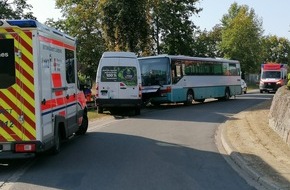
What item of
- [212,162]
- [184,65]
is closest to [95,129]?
[212,162]

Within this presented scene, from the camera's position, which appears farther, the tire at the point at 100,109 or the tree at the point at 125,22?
the tree at the point at 125,22

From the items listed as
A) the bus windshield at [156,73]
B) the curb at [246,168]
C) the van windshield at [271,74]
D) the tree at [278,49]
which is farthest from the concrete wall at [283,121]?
the tree at [278,49]

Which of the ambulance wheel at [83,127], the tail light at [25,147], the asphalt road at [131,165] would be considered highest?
A: the tail light at [25,147]

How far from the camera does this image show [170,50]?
172 ft

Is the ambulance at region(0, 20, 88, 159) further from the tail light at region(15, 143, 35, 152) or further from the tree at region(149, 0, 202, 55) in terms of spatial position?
the tree at region(149, 0, 202, 55)

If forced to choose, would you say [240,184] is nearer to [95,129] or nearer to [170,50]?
[95,129]

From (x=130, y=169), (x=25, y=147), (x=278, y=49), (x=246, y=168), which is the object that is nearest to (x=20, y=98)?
(x=25, y=147)

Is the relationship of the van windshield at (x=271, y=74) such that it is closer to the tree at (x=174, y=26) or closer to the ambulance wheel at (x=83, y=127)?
the tree at (x=174, y=26)

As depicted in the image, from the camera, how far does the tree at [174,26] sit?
165 ft

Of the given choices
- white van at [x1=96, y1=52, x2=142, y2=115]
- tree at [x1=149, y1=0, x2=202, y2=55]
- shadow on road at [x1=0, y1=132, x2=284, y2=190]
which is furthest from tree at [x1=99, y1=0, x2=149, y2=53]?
shadow on road at [x1=0, y1=132, x2=284, y2=190]

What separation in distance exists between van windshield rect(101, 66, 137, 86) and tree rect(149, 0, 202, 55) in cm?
2759

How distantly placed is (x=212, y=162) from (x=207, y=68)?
902 inches

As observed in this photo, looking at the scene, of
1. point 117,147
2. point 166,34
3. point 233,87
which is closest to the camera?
point 117,147

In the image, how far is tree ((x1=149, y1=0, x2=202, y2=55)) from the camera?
50.2m
